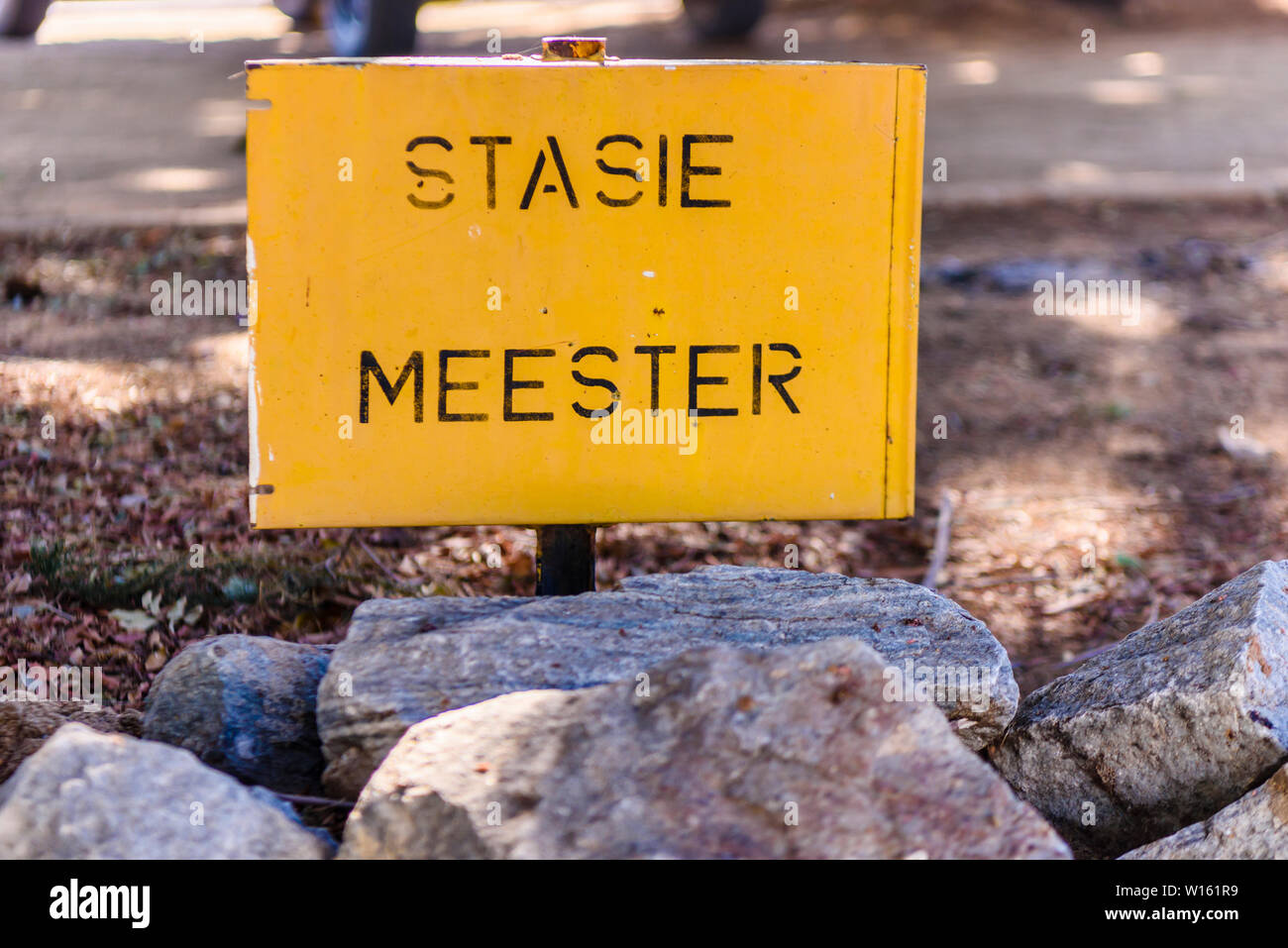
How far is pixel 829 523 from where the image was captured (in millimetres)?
3943

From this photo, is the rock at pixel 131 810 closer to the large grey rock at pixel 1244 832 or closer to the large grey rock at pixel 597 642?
the large grey rock at pixel 597 642

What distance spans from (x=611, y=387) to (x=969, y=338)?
2901 mm

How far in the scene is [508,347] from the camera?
2.39 m

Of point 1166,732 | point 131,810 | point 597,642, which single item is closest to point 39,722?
point 131,810

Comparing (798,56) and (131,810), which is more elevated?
(798,56)

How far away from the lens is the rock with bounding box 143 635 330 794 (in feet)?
7.11

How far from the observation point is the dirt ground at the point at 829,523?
10.0 ft

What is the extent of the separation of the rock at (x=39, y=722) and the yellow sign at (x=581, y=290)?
1.53 feet

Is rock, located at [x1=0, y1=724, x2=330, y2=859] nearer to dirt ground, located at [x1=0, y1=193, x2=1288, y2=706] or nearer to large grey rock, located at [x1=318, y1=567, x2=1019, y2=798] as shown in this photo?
large grey rock, located at [x1=318, y1=567, x2=1019, y2=798]

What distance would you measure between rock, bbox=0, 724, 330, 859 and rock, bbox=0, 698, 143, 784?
0.42 m

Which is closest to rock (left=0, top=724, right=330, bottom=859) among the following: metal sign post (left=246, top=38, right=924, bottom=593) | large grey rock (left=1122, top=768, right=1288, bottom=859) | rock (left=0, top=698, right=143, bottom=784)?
rock (left=0, top=698, right=143, bottom=784)

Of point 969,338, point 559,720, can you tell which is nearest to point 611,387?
point 559,720

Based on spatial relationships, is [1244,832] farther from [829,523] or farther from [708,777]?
[829,523]

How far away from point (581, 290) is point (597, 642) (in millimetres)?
654
